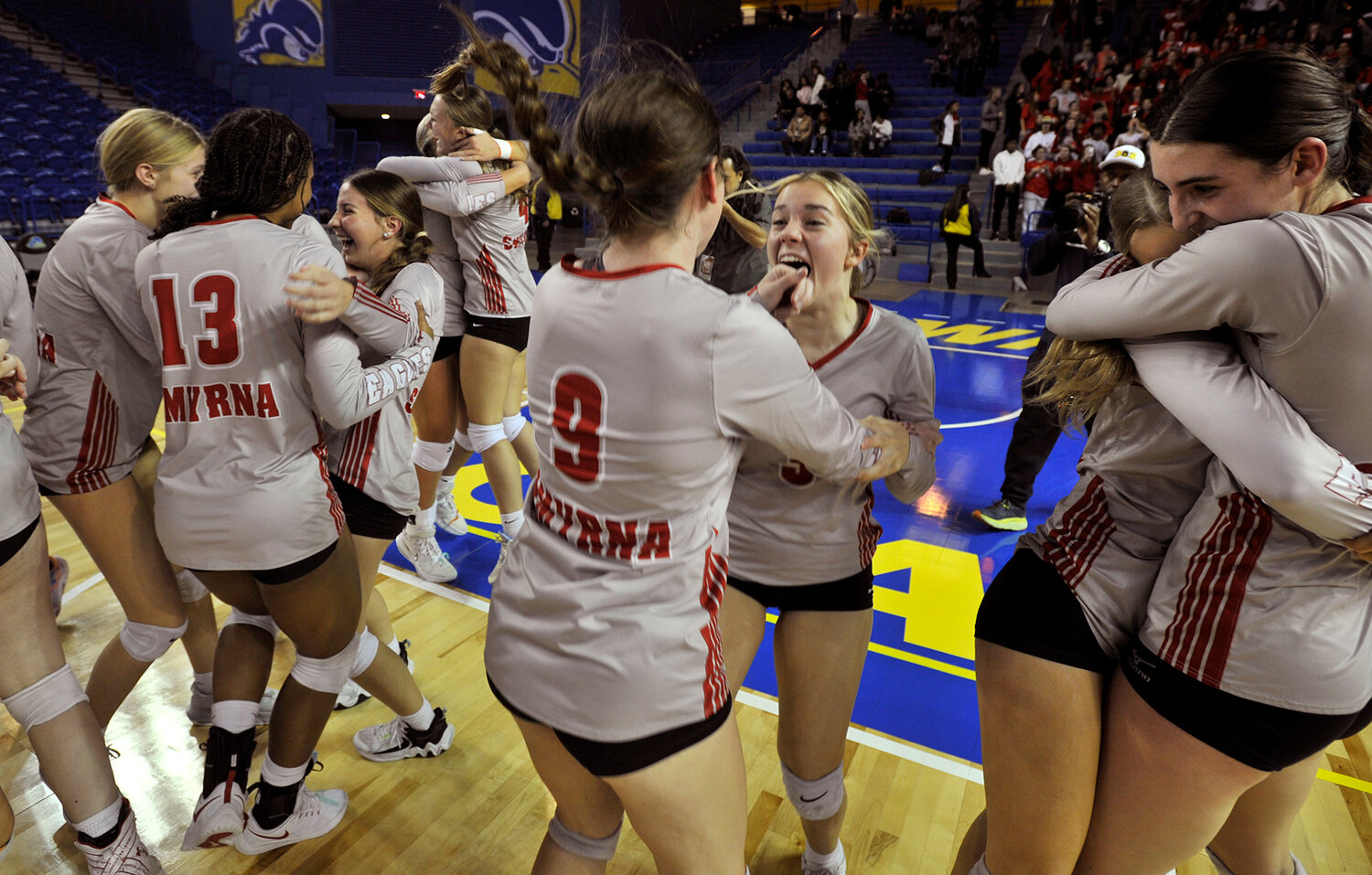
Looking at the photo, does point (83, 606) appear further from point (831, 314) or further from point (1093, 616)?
point (1093, 616)

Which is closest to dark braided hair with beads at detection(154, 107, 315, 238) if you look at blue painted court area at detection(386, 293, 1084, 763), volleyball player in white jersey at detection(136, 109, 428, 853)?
volleyball player in white jersey at detection(136, 109, 428, 853)

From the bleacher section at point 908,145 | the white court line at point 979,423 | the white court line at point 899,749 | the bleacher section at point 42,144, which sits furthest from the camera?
the bleacher section at point 908,145

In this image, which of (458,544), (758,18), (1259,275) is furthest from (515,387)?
(758,18)

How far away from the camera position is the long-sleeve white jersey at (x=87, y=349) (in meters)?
2.15

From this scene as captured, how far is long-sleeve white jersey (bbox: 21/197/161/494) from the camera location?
84.7 inches

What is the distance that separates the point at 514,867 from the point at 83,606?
97.7 inches

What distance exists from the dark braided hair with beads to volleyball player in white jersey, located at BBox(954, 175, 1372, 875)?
5.52 feet

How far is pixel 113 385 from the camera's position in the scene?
2252 mm

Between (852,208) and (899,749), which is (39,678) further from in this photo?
(899,749)

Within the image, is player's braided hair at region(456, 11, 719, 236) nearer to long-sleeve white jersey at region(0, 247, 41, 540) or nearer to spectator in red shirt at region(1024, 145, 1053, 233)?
long-sleeve white jersey at region(0, 247, 41, 540)

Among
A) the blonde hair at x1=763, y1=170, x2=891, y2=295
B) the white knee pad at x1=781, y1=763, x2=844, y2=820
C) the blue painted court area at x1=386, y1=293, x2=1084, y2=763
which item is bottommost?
the blue painted court area at x1=386, y1=293, x2=1084, y2=763

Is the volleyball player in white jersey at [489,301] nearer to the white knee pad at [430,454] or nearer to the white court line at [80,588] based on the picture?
the white knee pad at [430,454]

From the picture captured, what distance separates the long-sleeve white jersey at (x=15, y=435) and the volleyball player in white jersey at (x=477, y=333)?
1.78 meters

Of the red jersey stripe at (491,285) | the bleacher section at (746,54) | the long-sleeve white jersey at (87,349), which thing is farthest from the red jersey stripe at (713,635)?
the bleacher section at (746,54)
